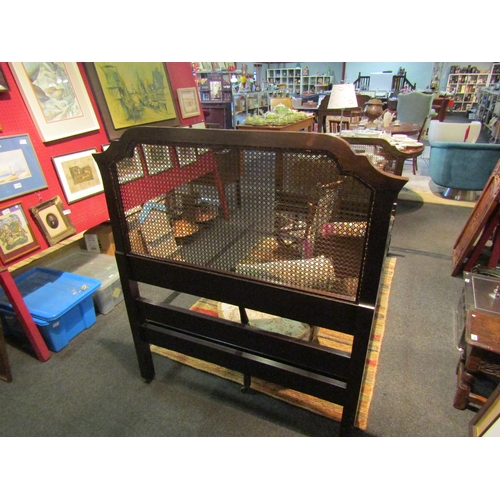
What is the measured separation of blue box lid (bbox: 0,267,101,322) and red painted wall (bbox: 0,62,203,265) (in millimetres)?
311

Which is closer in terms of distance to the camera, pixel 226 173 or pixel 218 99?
pixel 226 173

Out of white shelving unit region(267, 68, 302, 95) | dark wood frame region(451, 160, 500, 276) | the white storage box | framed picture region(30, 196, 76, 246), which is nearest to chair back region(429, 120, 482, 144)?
dark wood frame region(451, 160, 500, 276)

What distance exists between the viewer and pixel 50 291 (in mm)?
1977

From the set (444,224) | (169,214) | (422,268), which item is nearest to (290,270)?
(169,214)

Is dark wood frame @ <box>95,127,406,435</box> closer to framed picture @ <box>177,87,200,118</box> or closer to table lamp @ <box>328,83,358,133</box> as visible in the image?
framed picture @ <box>177,87,200,118</box>

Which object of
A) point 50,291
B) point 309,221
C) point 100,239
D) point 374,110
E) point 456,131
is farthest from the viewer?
point 374,110

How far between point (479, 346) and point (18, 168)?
233cm

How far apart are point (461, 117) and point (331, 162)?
36.3ft

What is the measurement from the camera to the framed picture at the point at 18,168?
1600 millimetres

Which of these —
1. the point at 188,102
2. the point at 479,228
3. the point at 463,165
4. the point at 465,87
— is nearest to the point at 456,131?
the point at 463,165

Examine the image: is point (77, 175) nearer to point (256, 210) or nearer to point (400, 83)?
point (256, 210)

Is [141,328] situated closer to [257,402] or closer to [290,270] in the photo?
[257,402]

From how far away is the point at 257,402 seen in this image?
1593mm

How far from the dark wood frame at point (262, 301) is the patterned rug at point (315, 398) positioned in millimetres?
262
